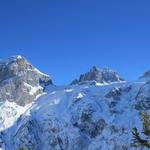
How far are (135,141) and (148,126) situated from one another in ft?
3.09

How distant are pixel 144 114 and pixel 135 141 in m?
1.24

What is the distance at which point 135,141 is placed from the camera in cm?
2288

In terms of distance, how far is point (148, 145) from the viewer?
73.9ft

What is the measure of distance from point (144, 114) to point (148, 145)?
1338 millimetres

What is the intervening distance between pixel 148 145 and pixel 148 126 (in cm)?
82

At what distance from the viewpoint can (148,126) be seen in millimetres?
22484

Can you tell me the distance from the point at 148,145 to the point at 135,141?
63 cm

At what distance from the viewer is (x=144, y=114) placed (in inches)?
897
